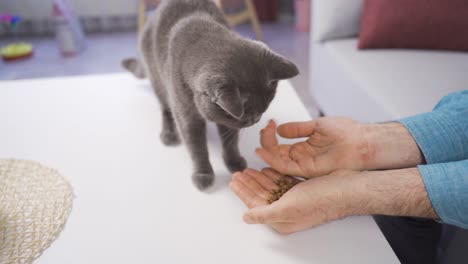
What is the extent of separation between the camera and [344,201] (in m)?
0.76

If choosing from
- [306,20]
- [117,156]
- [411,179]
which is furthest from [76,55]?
[411,179]

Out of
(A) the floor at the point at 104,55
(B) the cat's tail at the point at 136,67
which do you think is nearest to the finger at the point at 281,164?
(B) the cat's tail at the point at 136,67

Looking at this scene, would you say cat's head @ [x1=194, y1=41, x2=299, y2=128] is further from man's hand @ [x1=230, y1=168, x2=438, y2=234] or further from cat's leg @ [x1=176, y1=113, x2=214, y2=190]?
man's hand @ [x1=230, y1=168, x2=438, y2=234]

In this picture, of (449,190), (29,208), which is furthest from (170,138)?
(449,190)

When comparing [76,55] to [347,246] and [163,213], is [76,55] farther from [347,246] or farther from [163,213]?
[347,246]

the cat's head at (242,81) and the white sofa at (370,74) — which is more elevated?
the cat's head at (242,81)

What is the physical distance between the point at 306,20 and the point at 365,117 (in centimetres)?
217

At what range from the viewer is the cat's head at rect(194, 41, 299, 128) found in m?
0.77

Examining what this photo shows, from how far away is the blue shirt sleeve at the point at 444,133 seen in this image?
2.87 feet

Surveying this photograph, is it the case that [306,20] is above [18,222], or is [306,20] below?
below

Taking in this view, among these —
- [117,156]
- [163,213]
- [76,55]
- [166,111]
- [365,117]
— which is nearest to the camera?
[163,213]

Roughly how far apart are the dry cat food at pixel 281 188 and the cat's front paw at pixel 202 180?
17 centimetres

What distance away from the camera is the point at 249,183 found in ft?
2.88

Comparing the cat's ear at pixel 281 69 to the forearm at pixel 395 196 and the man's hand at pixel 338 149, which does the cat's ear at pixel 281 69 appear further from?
the forearm at pixel 395 196
